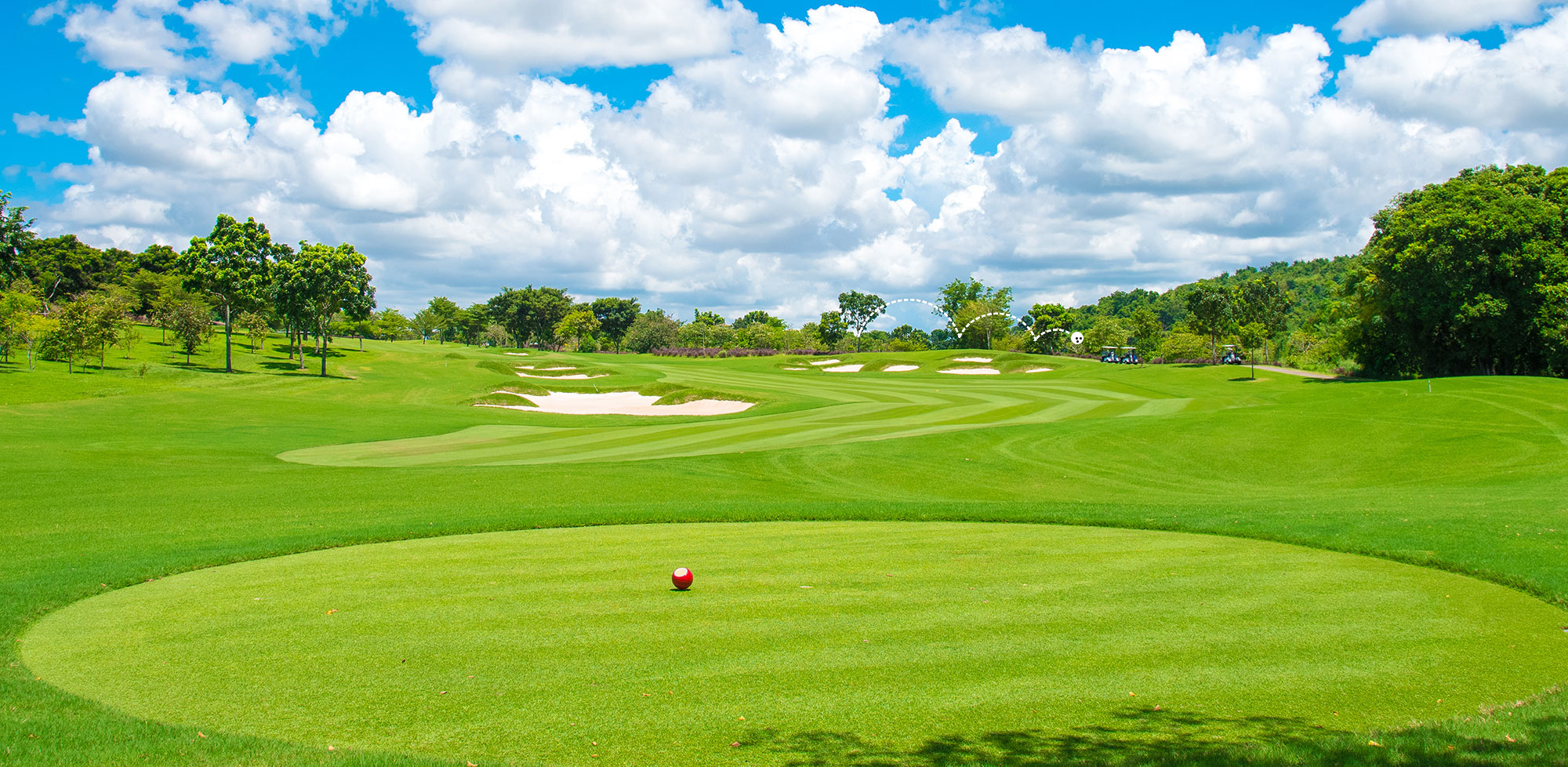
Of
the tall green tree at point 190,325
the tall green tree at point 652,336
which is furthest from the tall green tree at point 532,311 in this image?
the tall green tree at point 190,325

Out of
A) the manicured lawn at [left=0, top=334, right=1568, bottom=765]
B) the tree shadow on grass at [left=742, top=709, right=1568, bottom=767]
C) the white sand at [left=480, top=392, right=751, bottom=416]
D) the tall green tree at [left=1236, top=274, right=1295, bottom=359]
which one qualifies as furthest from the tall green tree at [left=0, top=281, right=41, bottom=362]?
the tall green tree at [left=1236, top=274, right=1295, bottom=359]

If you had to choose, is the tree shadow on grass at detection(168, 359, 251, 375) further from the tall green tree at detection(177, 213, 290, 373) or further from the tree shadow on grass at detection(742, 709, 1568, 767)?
the tree shadow on grass at detection(742, 709, 1568, 767)

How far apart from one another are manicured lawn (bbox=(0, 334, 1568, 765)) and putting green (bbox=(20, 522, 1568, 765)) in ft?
0.21

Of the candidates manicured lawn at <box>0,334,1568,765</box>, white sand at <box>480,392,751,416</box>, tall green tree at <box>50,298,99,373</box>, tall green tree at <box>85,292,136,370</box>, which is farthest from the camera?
tall green tree at <box>85,292,136,370</box>

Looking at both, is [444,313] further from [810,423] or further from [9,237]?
[810,423]

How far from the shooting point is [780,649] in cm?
671

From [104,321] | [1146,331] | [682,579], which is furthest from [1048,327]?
[682,579]

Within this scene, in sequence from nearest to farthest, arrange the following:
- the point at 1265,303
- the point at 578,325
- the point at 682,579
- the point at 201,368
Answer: the point at 682,579 < the point at 201,368 < the point at 1265,303 < the point at 578,325

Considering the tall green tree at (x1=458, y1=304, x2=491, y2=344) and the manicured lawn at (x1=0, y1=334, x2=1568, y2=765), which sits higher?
the tall green tree at (x1=458, y1=304, x2=491, y2=344)

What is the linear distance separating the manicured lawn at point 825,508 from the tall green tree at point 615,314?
348ft

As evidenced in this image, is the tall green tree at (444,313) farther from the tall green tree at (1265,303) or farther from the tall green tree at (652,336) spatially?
the tall green tree at (1265,303)

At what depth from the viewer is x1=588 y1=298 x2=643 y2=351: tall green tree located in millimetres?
148000

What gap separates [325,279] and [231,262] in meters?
6.29

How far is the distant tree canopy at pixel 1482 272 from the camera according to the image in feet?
139
